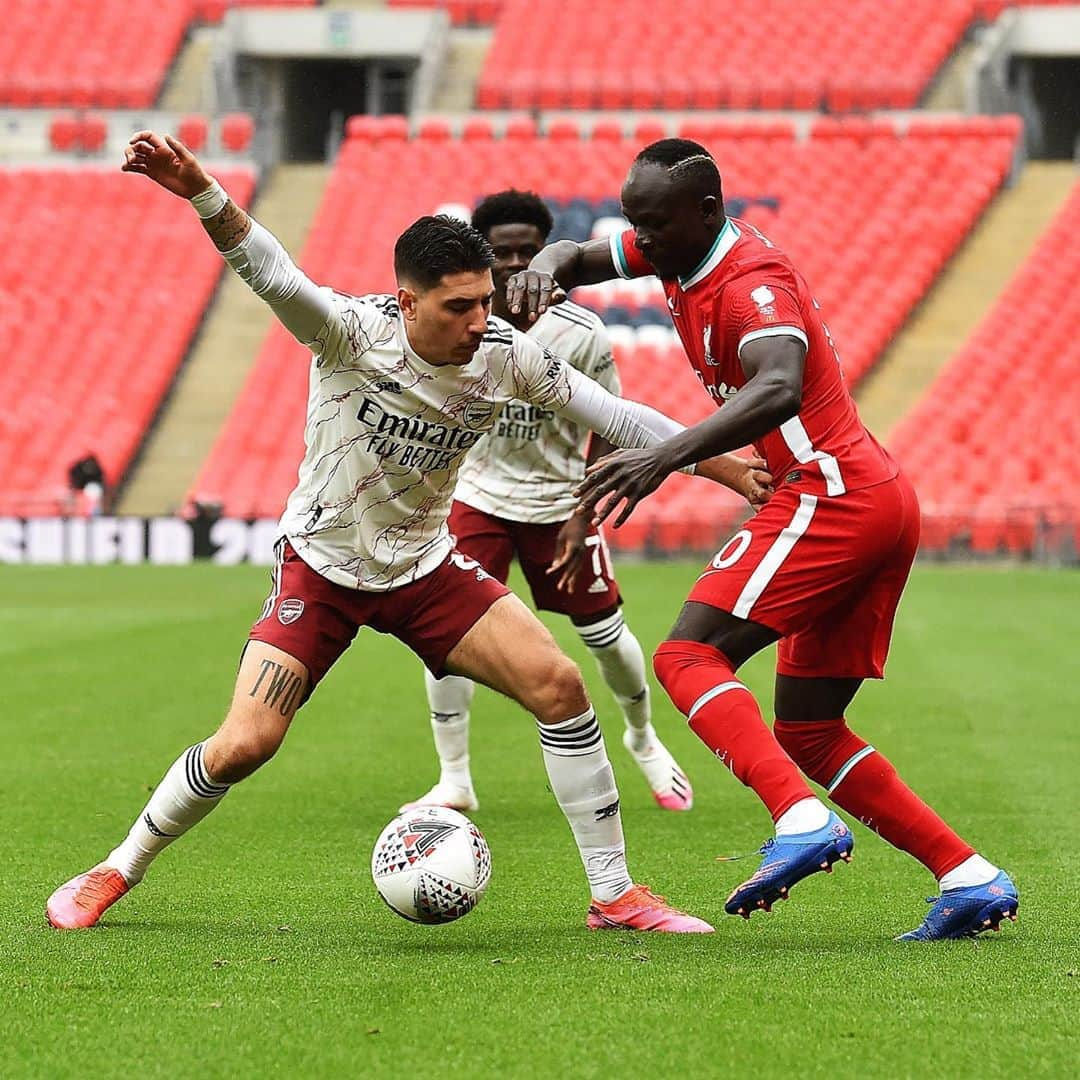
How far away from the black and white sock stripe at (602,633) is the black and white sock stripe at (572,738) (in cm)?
263

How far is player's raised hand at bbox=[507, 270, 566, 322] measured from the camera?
6043 millimetres

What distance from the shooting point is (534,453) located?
8500mm

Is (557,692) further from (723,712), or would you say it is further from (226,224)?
(226,224)

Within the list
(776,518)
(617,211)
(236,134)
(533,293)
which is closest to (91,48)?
(236,134)

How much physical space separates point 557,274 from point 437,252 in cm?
84

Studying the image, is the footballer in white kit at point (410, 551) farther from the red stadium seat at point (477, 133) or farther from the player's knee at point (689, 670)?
the red stadium seat at point (477, 133)

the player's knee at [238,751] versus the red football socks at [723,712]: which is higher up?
the red football socks at [723,712]

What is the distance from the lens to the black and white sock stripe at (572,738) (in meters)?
5.88

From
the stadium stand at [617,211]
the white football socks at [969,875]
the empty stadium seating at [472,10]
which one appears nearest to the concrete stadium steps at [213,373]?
the stadium stand at [617,211]

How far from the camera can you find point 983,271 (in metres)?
29.2

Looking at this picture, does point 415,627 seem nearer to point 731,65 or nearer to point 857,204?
point 857,204

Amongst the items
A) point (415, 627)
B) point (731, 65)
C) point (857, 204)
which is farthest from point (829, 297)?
point (415, 627)

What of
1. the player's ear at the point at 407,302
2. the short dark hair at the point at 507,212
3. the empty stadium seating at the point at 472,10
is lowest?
the empty stadium seating at the point at 472,10

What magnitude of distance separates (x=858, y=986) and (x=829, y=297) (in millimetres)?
23736
